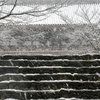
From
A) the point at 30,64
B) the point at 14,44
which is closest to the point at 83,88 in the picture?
the point at 30,64

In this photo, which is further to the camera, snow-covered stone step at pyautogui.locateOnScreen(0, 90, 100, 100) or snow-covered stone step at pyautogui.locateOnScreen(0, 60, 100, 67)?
snow-covered stone step at pyautogui.locateOnScreen(0, 60, 100, 67)

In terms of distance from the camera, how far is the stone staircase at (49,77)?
2.29 m

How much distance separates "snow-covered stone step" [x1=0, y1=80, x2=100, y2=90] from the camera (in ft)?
Result: 7.74

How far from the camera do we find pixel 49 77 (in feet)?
8.14

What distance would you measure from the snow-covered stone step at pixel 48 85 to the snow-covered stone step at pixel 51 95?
0.09 metres

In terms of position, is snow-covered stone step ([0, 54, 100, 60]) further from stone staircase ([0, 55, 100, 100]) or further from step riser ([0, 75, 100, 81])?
step riser ([0, 75, 100, 81])

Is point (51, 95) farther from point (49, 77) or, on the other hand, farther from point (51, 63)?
point (51, 63)

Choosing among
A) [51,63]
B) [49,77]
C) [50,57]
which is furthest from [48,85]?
[50,57]

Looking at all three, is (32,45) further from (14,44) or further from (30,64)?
(30,64)

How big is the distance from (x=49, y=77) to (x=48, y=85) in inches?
5.7

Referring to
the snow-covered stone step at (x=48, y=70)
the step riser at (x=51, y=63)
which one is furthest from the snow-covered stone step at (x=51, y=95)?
the step riser at (x=51, y=63)

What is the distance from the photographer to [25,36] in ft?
35.3

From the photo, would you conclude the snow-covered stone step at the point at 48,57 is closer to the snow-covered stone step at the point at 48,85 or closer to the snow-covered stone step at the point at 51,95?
the snow-covered stone step at the point at 48,85

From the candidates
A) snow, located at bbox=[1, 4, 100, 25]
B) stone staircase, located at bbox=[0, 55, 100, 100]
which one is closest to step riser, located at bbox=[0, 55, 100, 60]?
stone staircase, located at bbox=[0, 55, 100, 100]
